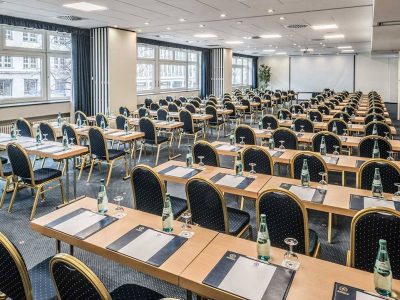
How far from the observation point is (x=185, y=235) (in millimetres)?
2760

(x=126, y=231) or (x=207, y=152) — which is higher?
(x=207, y=152)

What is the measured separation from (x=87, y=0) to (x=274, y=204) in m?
6.96

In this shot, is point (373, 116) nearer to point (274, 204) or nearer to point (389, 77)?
point (274, 204)

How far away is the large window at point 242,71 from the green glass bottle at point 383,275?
25675 mm

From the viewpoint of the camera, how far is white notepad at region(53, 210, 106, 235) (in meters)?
2.85

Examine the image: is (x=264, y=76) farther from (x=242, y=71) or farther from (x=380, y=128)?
(x=380, y=128)

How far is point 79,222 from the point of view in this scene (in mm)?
2988

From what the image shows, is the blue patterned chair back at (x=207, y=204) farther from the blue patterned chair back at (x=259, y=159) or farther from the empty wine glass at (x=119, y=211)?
the blue patterned chair back at (x=259, y=159)

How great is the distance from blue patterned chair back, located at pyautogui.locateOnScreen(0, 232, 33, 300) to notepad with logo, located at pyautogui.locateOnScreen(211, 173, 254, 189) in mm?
2334

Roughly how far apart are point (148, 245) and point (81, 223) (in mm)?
724

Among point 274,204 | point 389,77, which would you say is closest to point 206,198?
point 274,204

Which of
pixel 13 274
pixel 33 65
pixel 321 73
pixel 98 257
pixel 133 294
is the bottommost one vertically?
pixel 98 257

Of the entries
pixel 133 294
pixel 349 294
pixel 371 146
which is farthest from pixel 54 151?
pixel 371 146

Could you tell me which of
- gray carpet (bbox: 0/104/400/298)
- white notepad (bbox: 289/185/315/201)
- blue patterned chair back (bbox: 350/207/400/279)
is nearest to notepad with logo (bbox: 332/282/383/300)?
blue patterned chair back (bbox: 350/207/400/279)
